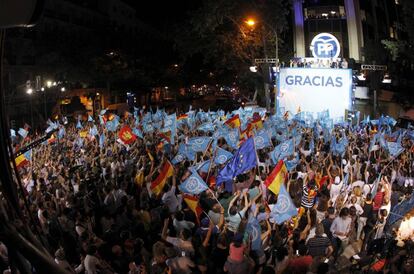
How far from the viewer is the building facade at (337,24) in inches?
1244

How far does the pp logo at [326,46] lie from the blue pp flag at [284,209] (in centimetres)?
1760

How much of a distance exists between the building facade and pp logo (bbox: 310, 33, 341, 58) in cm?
669

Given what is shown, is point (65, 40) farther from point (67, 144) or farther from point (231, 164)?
point (231, 164)

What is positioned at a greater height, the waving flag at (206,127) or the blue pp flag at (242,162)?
the waving flag at (206,127)

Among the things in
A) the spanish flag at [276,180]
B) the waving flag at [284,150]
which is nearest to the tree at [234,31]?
the waving flag at [284,150]

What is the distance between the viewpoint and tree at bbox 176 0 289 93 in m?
27.3

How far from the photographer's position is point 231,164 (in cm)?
914

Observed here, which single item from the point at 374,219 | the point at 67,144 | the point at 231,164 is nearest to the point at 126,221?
the point at 231,164

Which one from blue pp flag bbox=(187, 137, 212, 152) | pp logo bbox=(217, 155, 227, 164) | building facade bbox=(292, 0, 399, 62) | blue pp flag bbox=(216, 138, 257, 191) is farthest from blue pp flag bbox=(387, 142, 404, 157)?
building facade bbox=(292, 0, 399, 62)

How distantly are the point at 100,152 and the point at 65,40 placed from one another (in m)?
24.0

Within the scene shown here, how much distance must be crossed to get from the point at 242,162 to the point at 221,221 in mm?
2631

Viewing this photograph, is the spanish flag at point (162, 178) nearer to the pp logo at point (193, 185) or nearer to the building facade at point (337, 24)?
the pp logo at point (193, 185)

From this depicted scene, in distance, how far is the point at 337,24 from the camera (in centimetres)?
3575

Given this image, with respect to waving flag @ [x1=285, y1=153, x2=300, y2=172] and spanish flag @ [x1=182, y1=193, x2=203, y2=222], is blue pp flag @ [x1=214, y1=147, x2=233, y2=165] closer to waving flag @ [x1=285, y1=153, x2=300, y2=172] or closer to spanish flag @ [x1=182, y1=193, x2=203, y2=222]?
waving flag @ [x1=285, y1=153, x2=300, y2=172]
